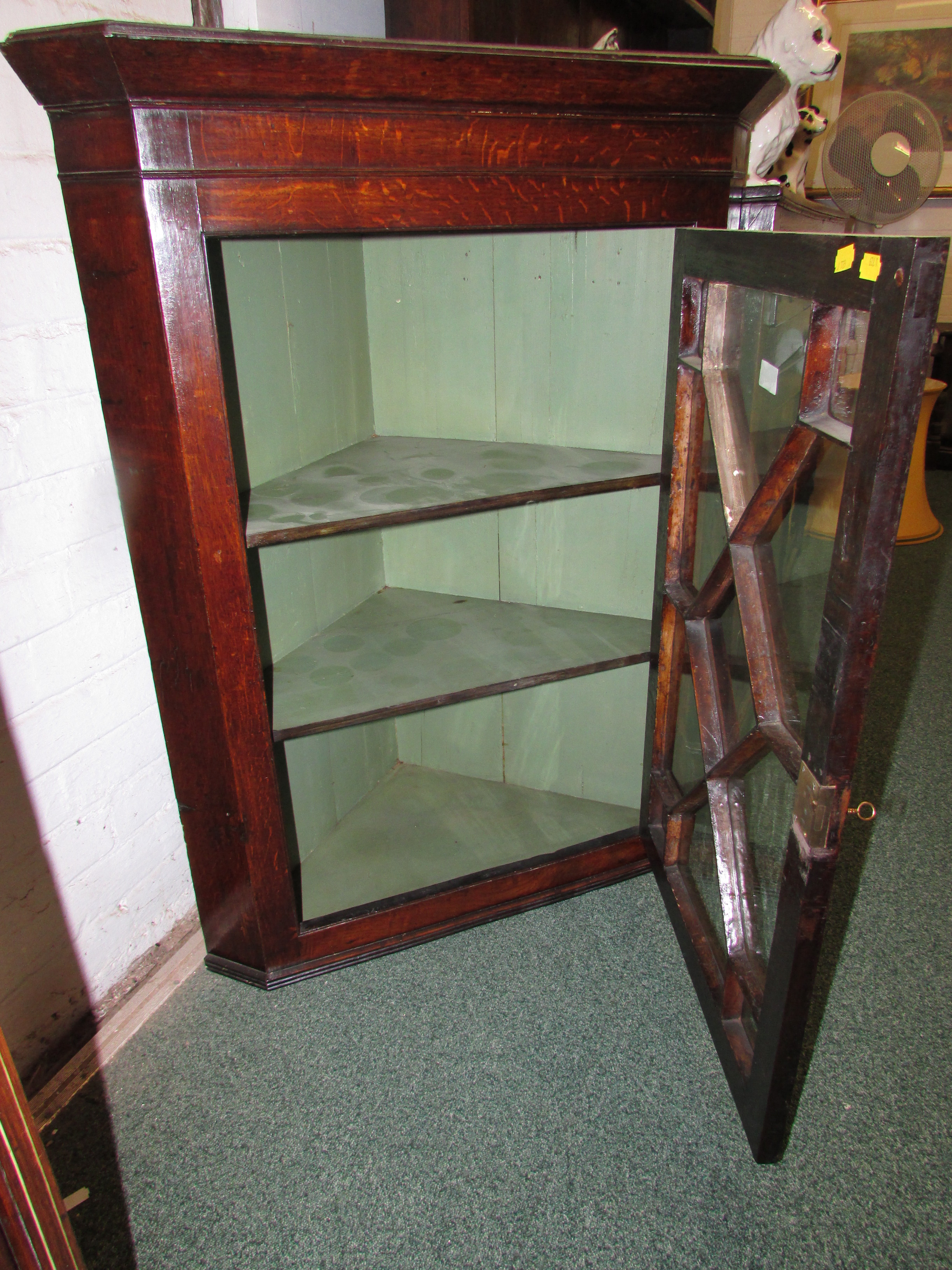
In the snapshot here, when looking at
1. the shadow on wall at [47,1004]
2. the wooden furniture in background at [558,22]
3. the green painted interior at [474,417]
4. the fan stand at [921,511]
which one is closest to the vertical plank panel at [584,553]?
the green painted interior at [474,417]

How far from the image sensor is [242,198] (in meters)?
1.20

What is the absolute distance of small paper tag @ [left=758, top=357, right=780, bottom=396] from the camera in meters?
1.19

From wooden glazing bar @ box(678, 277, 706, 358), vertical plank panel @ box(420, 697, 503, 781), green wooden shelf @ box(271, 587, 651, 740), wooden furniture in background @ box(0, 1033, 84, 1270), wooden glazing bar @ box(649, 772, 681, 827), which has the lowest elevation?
vertical plank panel @ box(420, 697, 503, 781)

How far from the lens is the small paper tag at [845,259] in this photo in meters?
0.88

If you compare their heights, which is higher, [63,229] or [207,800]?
[63,229]

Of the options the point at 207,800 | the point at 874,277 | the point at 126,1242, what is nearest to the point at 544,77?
the point at 874,277

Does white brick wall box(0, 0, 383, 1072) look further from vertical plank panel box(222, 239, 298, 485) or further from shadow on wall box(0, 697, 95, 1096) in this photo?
vertical plank panel box(222, 239, 298, 485)

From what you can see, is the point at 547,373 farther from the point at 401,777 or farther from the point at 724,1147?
the point at 724,1147

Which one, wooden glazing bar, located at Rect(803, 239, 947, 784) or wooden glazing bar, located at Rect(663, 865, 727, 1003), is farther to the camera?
wooden glazing bar, located at Rect(663, 865, 727, 1003)

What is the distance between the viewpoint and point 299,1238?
133 centimetres

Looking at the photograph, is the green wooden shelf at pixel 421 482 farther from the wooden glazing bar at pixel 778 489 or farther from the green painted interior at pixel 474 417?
the wooden glazing bar at pixel 778 489

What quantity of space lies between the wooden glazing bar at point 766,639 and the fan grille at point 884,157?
195cm

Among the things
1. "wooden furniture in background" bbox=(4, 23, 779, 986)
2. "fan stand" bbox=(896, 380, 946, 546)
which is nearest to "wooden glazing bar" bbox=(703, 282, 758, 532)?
"wooden furniture in background" bbox=(4, 23, 779, 986)

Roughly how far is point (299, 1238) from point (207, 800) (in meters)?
0.74
